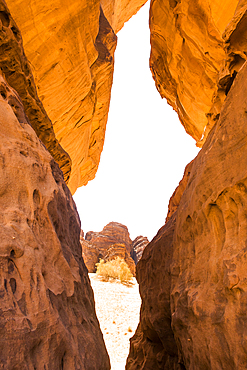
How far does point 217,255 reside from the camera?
3490 mm

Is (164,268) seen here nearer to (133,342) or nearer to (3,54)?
(133,342)

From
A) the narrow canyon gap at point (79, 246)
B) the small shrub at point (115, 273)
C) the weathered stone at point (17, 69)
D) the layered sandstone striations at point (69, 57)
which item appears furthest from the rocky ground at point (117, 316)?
the weathered stone at point (17, 69)

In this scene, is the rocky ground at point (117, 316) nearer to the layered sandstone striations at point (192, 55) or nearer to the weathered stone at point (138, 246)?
the layered sandstone striations at point (192, 55)

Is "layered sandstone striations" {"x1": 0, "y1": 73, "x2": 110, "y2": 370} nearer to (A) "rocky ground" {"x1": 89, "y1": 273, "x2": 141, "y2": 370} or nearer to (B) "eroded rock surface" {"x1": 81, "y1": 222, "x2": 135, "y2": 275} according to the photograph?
(A) "rocky ground" {"x1": 89, "y1": 273, "x2": 141, "y2": 370}

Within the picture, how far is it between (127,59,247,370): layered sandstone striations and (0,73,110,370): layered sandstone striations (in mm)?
1568

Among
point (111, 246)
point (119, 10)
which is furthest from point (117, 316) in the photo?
point (119, 10)

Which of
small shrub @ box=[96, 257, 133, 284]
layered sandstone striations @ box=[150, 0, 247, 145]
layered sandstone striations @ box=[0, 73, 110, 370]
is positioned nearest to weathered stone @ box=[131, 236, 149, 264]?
small shrub @ box=[96, 257, 133, 284]

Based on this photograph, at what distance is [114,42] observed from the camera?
12953mm

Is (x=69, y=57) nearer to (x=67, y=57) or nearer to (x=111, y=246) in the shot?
(x=67, y=57)

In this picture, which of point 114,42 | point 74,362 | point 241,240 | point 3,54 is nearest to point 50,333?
point 74,362

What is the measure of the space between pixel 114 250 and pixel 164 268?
24493mm

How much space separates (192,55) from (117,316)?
1402cm

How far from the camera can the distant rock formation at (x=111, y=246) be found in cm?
2894

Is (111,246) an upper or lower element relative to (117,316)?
upper
